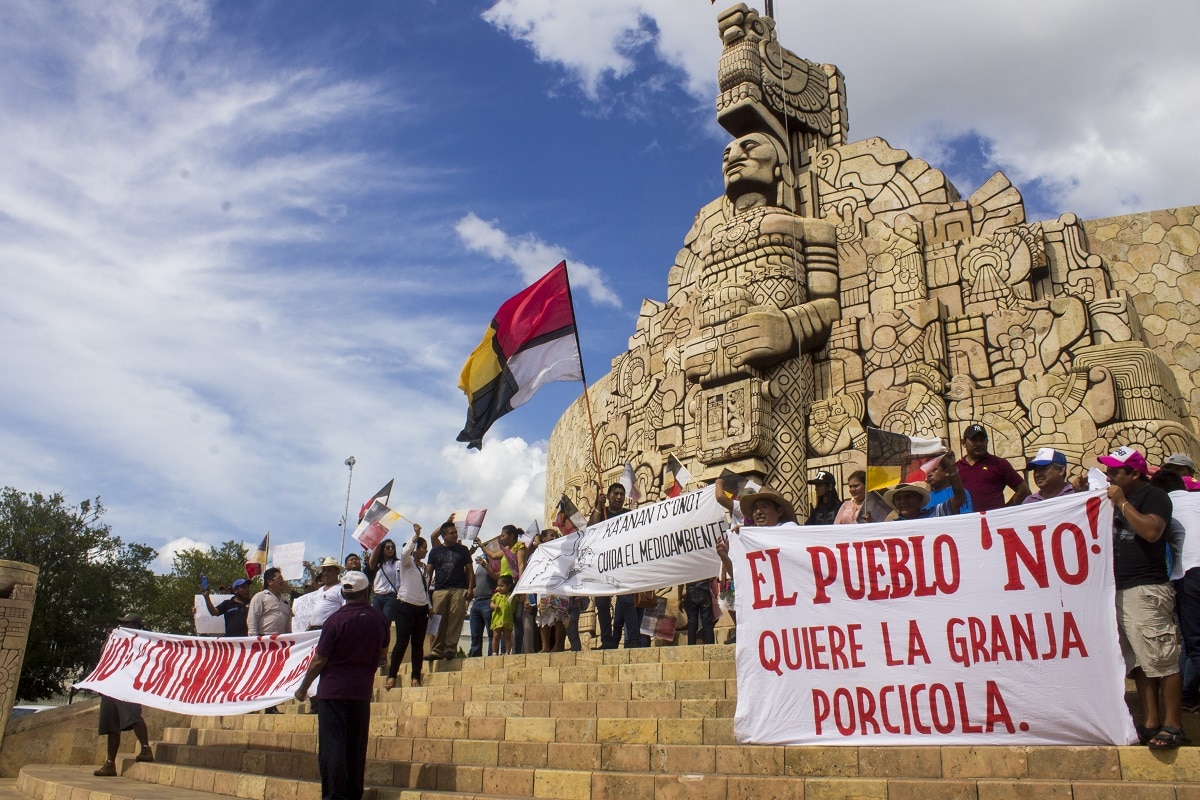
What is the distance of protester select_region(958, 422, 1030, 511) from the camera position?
692cm

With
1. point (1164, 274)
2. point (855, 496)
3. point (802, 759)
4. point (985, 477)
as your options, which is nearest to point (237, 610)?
point (855, 496)

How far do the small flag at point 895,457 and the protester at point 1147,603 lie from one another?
2.29 meters

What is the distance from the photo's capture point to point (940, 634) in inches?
199

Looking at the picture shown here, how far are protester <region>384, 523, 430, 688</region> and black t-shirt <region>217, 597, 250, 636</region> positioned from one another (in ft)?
6.17

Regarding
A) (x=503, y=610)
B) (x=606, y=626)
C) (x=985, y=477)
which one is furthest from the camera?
(x=503, y=610)

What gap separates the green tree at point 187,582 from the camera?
1198 inches

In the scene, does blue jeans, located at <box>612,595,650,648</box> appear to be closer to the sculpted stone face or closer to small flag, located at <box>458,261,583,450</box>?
small flag, located at <box>458,261,583,450</box>

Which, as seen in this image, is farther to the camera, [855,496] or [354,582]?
[855,496]

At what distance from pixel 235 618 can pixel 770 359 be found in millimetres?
7888

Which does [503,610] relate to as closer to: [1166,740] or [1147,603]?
[1147,603]

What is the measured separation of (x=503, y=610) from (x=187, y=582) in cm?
2478

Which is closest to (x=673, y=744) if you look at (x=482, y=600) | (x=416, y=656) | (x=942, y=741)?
(x=942, y=741)

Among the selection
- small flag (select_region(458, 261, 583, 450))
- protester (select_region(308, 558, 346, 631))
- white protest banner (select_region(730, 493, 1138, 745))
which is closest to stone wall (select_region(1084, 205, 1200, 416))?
small flag (select_region(458, 261, 583, 450))

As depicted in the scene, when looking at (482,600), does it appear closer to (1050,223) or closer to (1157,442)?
(1157,442)
